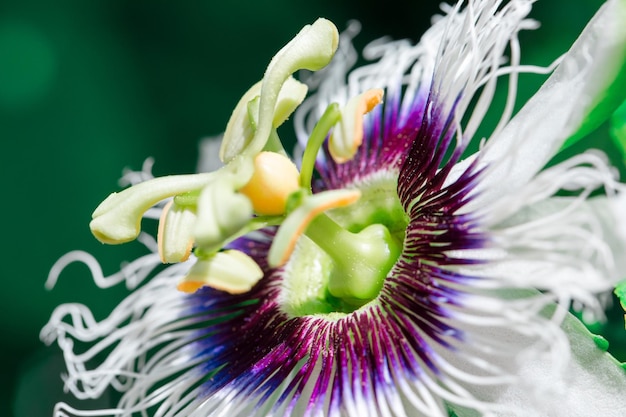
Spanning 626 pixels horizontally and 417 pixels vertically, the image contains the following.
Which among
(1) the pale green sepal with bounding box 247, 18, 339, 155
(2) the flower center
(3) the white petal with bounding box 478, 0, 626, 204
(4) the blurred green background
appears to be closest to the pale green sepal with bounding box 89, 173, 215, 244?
(2) the flower center

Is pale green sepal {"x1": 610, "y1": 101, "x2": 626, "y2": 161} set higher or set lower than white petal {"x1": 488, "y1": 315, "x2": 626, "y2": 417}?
higher

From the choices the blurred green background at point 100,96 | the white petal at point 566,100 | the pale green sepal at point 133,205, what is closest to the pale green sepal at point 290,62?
the pale green sepal at point 133,205

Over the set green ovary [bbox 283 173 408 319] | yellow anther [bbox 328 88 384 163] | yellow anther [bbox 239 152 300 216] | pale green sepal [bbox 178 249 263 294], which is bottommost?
green ovary [bbox 283 173 408 319]

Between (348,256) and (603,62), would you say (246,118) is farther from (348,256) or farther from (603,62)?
(603,62)

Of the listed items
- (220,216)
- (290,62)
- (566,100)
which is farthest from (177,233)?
(566,100)

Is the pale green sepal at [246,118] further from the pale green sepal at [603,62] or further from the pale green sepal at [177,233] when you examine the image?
the pale green sepal at [603,62]

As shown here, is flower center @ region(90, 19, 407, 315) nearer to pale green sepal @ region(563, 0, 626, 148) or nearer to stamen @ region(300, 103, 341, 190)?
stamen @ region(300, 103, 341, 190)

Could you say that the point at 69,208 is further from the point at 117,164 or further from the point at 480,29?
the point at 480,29
